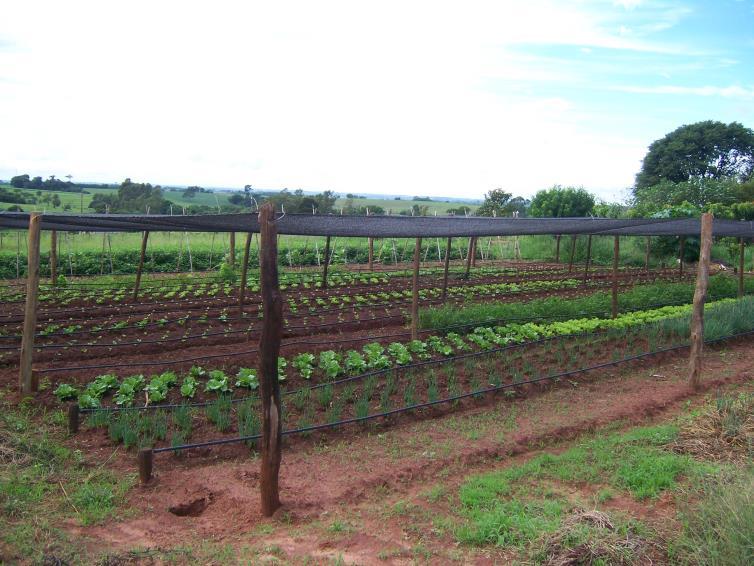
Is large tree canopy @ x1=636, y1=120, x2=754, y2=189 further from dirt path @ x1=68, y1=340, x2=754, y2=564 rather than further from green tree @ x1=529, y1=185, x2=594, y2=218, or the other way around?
dirt path @ x1=68, y1=340, x2=754, y2=564

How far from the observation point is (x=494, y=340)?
9.08m

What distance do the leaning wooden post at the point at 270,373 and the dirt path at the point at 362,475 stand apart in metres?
0.23

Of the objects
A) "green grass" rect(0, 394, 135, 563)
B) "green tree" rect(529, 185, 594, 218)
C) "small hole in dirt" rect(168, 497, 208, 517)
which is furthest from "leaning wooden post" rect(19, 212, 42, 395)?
"green tree" rect(529, 185, 594, 218)

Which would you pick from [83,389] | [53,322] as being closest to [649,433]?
[83,389]

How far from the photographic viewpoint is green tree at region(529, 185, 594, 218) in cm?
2884

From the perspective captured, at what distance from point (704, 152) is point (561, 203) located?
925 inches

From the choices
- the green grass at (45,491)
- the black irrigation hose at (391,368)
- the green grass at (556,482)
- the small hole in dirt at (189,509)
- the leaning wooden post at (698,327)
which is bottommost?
the small hole in dirt at (189,509)

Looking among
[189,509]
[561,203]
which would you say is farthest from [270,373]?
[561,203]

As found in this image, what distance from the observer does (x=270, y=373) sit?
447 centimetres

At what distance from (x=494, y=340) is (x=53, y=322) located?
7.32 m

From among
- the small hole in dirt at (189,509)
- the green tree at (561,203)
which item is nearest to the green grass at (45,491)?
the small hole in dirt at (189,509)

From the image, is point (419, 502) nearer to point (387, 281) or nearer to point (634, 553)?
point (634, 553)

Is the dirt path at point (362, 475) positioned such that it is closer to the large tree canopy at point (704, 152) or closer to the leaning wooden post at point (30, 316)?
the leaning wooden post at point (30, 316)

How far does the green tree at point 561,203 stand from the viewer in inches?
1136
